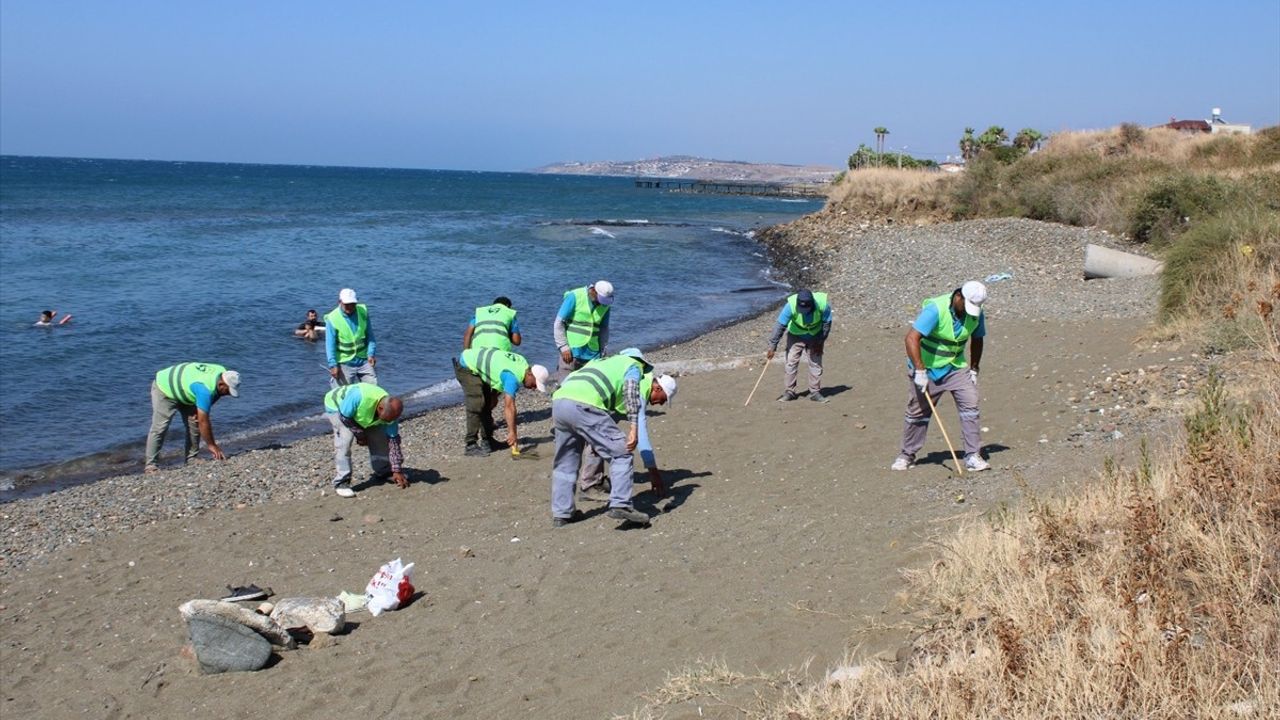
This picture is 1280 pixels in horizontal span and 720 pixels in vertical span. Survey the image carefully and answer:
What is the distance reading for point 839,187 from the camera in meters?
50.4

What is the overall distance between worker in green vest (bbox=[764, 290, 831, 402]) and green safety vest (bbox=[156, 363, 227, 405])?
6.44 meters

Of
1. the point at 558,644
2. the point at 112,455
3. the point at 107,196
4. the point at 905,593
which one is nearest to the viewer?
the point at 905,593

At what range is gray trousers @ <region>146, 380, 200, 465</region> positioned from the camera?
40.8 ft

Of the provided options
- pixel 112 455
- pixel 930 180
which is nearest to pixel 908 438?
pixel 112 455

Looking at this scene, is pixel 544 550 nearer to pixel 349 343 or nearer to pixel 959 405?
pixel 959 405

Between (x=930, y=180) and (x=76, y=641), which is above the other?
(x=930, y=180)

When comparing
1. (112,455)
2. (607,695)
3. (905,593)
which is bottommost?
(112,455)

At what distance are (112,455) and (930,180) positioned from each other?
129 ft

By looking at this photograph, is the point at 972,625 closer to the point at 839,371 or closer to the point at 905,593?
the point at 905,593

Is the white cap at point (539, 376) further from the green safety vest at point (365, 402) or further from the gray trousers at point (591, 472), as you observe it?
the green safety vest at point (365, 402)

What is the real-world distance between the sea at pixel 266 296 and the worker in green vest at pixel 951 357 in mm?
9580

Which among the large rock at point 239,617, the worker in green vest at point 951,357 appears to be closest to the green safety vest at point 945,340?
the worker in green vest at point 951,357

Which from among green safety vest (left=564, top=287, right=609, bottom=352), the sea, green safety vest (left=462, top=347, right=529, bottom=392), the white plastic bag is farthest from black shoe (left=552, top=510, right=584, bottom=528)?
the sea

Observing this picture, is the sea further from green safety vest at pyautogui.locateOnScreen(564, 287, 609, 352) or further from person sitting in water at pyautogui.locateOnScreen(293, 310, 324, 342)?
green safety vest at pyautogui.locateOnScreen(564, 287, 609, 352)
